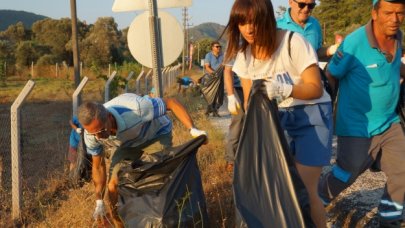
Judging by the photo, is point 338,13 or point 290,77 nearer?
point 290,77

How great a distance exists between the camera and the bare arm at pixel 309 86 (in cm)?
243

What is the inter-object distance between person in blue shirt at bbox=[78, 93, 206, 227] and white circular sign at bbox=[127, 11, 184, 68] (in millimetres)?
1104

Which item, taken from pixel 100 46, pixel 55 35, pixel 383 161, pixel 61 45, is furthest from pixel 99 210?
pixel 55 35

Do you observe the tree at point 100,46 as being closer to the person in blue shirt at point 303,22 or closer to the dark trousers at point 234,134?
the dark trousers at point 234,134

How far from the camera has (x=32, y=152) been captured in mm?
8883

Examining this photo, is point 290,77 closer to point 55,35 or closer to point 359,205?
point 359,205

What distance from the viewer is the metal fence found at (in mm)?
4395

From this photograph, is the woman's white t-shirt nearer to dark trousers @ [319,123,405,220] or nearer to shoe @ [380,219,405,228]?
dark trousers @ [319,123,405,220]

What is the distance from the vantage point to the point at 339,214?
372cm

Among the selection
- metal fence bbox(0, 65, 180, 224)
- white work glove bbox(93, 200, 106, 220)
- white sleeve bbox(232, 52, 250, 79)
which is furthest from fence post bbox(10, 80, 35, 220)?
white sleeve bbox(232, 52, 250, 79)

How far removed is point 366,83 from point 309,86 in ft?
2.17

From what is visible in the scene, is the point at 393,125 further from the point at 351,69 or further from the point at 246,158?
the point at 246,158


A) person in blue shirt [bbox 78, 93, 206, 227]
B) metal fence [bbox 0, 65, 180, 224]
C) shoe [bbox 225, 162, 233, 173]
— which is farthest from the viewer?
shoe [bbox 225, 162, 233, 173]

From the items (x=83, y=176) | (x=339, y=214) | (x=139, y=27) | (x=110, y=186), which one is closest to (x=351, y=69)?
(x=339, y=214)
